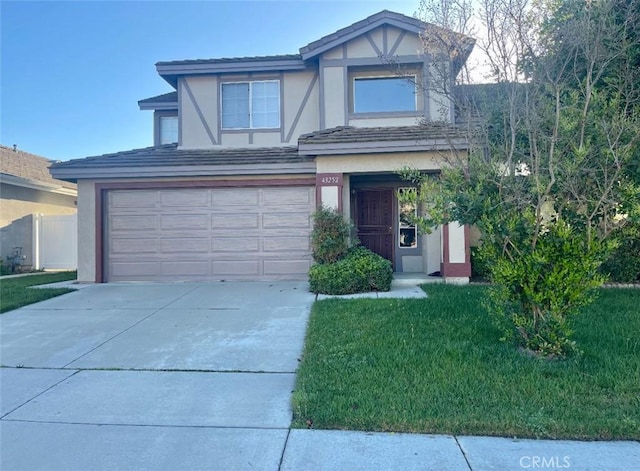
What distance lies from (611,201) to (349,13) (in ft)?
31.4

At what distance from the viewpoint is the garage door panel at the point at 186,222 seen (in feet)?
35.1

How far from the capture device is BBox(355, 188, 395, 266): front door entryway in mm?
11531

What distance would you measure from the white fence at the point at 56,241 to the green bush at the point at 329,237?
11.1 meters

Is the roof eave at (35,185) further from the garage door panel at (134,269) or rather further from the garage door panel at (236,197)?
the garage door panel at (236,197)

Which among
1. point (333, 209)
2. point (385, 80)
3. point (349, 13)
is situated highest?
point (349, 13)

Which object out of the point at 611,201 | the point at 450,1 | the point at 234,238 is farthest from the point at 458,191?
the point at 234,238

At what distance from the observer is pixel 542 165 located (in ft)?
14.7

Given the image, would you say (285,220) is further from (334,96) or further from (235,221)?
(334,96)

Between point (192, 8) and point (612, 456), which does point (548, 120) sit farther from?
point (192, 8)

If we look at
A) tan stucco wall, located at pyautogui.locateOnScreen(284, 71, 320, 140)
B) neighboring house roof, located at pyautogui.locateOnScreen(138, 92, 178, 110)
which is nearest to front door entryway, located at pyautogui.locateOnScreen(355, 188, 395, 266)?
tan stucco wall, located at pyautogui.locateOnScreen(284, 71, 320, 140)

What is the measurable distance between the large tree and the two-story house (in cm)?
482

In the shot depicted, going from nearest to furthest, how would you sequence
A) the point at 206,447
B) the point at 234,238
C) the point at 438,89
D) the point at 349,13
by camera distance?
the point at 206,447 < the point at 438,89 < the point at 234,238 < the point at 349,13

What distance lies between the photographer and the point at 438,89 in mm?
5320

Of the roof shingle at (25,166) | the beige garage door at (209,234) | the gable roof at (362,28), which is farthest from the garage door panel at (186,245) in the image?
the roof shingle at (25,166)
